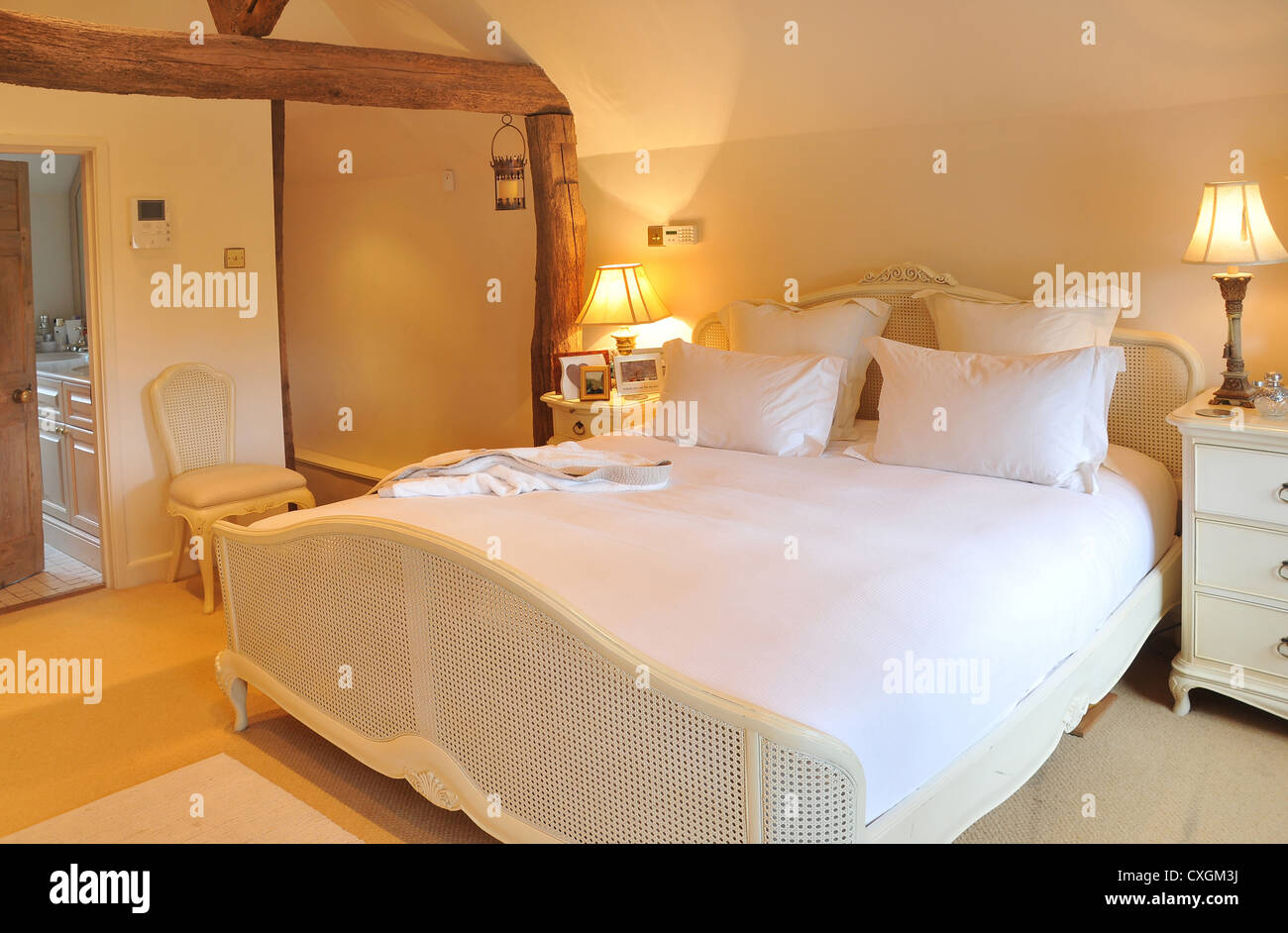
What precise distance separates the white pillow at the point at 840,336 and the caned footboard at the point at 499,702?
1.81 metres

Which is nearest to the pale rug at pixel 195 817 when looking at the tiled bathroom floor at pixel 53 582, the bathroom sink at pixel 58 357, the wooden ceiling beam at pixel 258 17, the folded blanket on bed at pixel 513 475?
the folded blanket on bed at pixel 513 475

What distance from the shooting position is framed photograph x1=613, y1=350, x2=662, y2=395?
4289 mm

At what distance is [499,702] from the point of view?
6.88ft

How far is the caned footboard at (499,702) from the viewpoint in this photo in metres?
1.62

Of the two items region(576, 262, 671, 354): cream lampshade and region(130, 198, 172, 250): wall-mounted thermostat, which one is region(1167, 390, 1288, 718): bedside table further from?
region(130, 198, 172, 250): wall-mounted thermostat

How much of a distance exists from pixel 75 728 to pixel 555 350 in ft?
7.77

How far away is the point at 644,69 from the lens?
4.08 m

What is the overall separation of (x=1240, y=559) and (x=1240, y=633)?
0.65 feet

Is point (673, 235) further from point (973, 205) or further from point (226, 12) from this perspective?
point (226, 12)

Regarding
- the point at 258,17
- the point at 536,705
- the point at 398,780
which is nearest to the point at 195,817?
the point at 398,780

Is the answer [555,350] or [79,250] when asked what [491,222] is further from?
[79,250]
